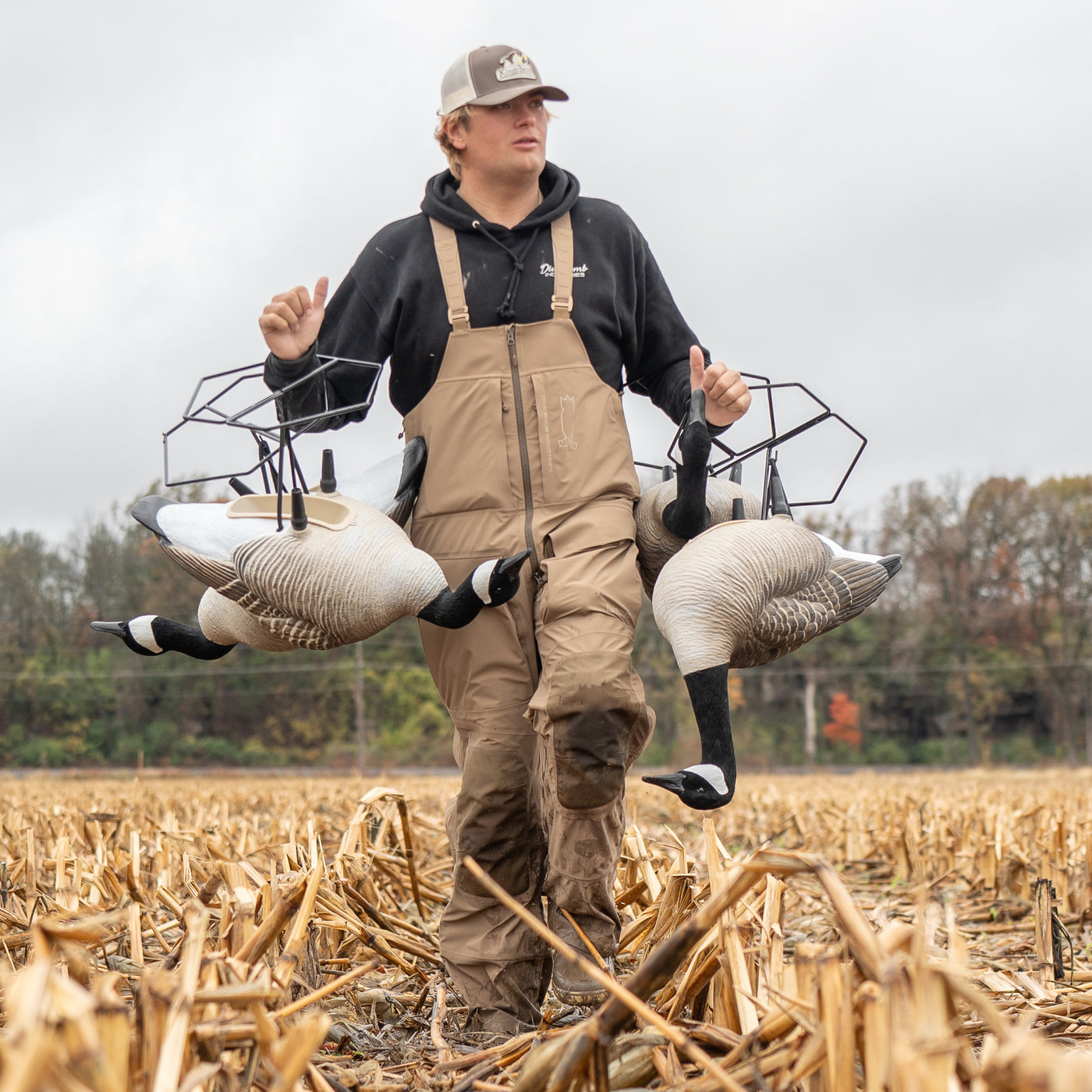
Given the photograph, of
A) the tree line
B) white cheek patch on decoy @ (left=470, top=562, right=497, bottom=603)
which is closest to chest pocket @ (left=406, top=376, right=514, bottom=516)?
white cheek patch on decoy @ (left=470, top=562, right=497, bottom=603)

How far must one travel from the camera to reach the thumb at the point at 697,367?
2.73 meters

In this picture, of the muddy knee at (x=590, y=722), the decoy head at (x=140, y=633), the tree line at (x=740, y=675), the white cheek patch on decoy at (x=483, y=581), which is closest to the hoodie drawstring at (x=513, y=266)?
the white cheek patch on decoy at (x=483, y=581)

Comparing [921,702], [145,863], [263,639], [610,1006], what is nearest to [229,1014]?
[610,1006]

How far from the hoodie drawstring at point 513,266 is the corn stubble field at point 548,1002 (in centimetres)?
137

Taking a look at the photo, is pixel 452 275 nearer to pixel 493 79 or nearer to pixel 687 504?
pixel 493 79

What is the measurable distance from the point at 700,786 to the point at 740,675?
117 feet

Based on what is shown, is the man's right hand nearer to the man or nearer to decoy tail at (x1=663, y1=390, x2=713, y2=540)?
the man

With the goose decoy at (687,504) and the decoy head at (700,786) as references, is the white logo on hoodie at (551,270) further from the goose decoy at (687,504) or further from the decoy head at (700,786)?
the decoy head at (700,786)

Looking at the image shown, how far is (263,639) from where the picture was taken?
9.00ft

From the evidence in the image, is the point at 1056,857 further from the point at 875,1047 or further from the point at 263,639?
the point at 875,1047

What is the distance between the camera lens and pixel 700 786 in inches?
92.1

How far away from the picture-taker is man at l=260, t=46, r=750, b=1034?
2.77m

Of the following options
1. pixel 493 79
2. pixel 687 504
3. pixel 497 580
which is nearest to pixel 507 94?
pixel 493 79

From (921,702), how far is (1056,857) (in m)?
36.9
